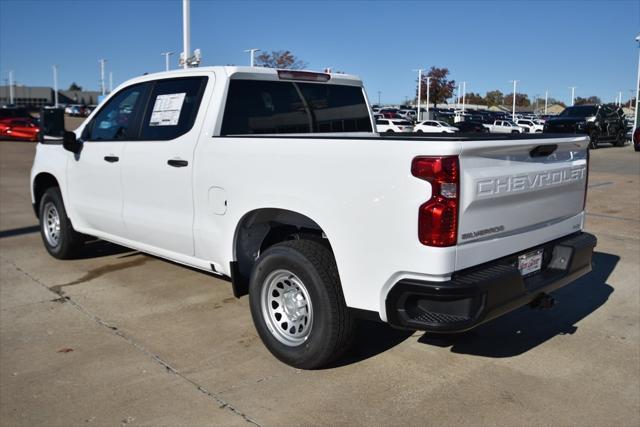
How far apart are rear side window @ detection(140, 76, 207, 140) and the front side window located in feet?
0.60

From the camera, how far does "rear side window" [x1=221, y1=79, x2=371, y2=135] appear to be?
479 cm

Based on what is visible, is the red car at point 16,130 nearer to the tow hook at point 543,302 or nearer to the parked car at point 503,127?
the tow hook at point 543,302

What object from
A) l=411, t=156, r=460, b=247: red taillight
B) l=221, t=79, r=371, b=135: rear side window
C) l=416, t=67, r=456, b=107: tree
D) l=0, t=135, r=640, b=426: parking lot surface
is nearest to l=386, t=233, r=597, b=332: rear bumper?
l=411, t=156, r=460, b=247: red taillight

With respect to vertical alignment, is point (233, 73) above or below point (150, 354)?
above

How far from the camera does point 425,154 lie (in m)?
3.20

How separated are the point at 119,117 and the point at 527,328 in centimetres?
401

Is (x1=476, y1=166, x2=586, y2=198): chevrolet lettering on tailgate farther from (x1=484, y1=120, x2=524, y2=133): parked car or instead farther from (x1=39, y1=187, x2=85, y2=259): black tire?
(x1=484, y1=120, x2=524, y2=133): parked car

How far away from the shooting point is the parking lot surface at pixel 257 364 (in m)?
3.54

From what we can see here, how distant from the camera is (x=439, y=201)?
Answer: 323cm

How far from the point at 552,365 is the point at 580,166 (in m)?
1.39

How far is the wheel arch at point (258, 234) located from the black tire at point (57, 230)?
2879mm

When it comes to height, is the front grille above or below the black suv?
below

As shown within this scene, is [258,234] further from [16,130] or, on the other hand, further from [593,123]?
[16,130]

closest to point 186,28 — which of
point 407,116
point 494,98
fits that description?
point 407,116
